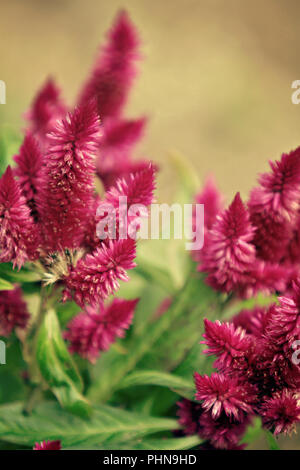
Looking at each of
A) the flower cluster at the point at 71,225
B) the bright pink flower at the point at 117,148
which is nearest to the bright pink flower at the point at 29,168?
the flower cluster at the point at 71,225

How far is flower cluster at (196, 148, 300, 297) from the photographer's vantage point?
2.27ft

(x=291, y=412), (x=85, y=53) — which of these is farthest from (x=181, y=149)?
(x=291, y=412)

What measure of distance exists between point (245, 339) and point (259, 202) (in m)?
0.21

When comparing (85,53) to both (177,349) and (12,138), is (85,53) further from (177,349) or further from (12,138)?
(177,349)

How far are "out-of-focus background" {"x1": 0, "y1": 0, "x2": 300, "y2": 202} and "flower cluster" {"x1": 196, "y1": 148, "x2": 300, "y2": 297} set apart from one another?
5.42 ft

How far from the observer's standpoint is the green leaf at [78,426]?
76 centimetres

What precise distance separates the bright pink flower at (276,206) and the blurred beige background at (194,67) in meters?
1.67

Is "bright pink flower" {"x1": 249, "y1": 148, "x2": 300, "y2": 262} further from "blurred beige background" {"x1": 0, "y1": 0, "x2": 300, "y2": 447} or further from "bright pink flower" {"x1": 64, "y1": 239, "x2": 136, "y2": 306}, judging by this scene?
"blurred beige background" {"x1": 0, "y1": 0, "x2": 300, "y2": 447}

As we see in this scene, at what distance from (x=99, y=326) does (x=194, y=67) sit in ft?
8.66

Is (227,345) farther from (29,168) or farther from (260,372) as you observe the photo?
(29,168)

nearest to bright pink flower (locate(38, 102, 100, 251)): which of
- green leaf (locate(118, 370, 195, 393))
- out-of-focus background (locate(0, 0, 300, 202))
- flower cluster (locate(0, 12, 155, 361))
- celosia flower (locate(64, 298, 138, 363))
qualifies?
flower cluster (locate(0, 12, 155, 361))

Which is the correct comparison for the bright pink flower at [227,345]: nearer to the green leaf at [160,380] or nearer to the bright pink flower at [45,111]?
the green leaf at [160,380]

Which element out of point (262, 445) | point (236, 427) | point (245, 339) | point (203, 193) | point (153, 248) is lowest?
point (262, 445)

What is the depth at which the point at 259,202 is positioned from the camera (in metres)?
0.73
